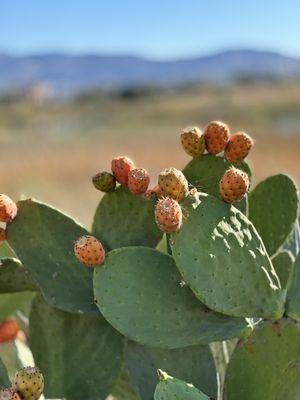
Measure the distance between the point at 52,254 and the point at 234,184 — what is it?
479 millimetres

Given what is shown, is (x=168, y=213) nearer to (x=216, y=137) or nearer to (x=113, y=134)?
(x=216, y=137)

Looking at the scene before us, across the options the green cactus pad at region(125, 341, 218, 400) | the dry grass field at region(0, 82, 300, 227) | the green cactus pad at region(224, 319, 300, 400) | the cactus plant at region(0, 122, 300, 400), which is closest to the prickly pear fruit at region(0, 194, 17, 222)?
the cactus plant at region(0, 122, 300, 400)

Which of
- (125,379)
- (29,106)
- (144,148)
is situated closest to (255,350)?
(125,379)

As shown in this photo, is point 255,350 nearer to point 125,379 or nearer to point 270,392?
point 270,392

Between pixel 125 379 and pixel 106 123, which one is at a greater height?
pixel 125 379

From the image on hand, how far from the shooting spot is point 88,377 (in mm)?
1775

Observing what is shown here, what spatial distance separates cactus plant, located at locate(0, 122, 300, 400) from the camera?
1489 millimetres

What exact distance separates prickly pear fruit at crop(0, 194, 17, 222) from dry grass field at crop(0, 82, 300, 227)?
9.42 metres

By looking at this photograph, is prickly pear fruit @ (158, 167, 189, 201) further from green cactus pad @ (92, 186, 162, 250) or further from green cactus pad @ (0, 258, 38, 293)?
green cactus pad @ (0, 258, 38, 293)

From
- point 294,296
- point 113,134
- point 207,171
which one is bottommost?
point 113,134

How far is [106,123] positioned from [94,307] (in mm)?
65060

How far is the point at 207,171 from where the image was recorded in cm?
170

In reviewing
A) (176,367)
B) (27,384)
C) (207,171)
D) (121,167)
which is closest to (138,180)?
(121,167)

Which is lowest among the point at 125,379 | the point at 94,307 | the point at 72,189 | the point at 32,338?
the point at 72,189
